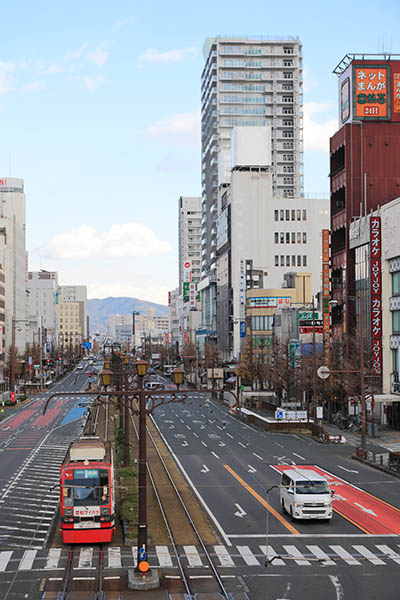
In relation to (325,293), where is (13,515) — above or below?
below

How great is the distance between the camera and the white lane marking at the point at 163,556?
89.3 ft

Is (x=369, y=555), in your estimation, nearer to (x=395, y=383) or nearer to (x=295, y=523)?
(x=295, y=523)

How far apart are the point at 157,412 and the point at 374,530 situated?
6878 centimetres

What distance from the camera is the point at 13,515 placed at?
36.7 metres

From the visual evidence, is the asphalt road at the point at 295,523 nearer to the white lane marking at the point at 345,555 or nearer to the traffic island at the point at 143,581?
the white lane marking at the point at 345,555

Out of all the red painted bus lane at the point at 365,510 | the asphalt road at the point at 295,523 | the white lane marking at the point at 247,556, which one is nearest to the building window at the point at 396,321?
the asphalt road at the point at 295,523

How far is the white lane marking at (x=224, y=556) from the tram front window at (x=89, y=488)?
4475 mm

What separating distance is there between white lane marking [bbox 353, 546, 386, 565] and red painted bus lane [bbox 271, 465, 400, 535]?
2982mm

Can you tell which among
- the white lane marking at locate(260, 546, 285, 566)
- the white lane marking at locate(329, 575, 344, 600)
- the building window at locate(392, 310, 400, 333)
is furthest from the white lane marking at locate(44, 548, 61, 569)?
the building window at locate(392, 310, 400, 333)

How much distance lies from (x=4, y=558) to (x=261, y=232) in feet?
479

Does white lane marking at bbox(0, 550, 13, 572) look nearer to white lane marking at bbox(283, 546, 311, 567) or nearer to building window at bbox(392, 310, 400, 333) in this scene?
white lane marking at bbox(283, 546, 311, 567)

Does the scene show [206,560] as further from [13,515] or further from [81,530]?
[13,515]

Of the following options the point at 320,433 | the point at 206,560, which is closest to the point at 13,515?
the point at 206,560

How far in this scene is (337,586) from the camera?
24.4m
